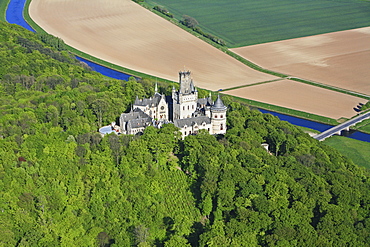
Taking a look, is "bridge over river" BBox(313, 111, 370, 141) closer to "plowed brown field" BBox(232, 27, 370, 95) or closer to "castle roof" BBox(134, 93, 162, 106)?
"plowed brown field" BBox(232, 27, 370, 95)

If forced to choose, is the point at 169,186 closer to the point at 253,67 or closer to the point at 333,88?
the point at 333,88

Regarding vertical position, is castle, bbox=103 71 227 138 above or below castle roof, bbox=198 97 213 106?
below

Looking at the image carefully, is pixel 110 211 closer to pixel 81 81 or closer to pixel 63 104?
pixel 63 104

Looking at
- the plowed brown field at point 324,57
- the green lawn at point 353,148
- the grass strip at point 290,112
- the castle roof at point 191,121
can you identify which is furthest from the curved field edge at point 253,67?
the castle roof at point 191,121

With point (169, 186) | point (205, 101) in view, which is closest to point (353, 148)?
point (205, 101)

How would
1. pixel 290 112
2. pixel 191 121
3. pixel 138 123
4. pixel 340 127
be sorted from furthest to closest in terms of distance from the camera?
pixel 290 112, pixel 340 127, pixel 191 121, pixel 138 123

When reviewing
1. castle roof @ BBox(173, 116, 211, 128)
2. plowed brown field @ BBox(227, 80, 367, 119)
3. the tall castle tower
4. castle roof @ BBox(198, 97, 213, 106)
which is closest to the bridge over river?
plowed brown field @ BBox(227, 80, 367, 119)
